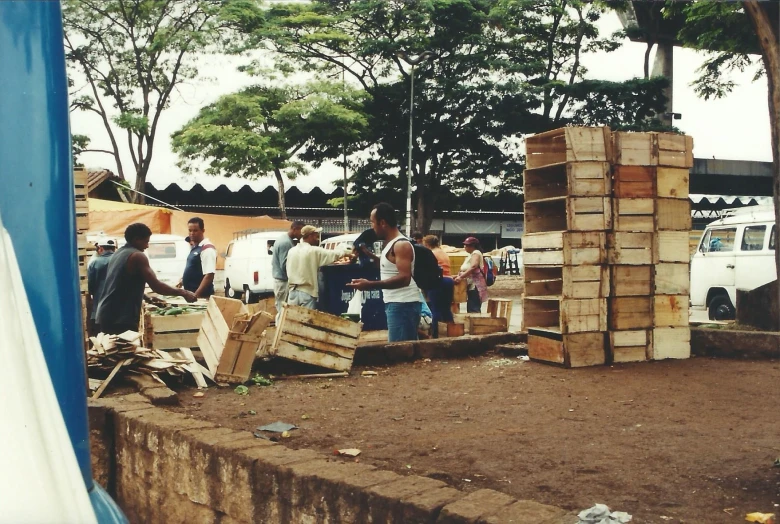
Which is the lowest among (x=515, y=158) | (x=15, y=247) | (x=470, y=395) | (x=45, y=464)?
(x=470, y=395)

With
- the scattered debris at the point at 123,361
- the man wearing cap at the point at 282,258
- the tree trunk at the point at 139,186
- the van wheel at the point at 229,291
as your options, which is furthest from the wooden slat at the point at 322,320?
the tree trunk at the point at 139,186

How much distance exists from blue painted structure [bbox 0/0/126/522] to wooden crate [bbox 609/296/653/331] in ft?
22.3

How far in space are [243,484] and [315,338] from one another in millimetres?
3478

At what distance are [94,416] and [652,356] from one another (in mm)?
5421

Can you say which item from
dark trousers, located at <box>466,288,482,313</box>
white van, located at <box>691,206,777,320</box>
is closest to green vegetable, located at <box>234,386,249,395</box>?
dark trousers, located at <box>466,288,482,313</box>

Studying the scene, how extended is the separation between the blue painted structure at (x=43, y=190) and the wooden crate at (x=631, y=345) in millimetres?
6790

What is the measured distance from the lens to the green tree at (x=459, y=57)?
87.6ft


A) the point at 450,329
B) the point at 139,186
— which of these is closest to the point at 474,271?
the point at 450,329

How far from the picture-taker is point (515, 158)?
2845cm

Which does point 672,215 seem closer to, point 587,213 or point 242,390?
point 587,213

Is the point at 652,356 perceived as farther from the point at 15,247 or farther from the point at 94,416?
the point at 15,247

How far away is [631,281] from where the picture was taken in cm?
798

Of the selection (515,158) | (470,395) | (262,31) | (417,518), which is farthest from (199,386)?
(515,158)

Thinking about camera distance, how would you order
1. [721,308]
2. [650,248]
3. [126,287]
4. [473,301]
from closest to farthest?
[126,287] → [650,248] → [473,301] → [721,308]
